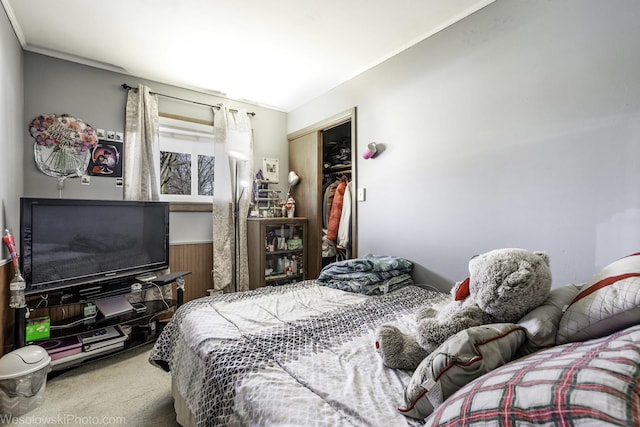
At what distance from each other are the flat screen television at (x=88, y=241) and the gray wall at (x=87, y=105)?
41 cm

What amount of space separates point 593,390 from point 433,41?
2315mm

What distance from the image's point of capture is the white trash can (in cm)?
158

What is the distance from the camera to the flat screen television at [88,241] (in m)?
1.95

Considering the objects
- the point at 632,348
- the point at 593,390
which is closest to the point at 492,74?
the point at 632,348

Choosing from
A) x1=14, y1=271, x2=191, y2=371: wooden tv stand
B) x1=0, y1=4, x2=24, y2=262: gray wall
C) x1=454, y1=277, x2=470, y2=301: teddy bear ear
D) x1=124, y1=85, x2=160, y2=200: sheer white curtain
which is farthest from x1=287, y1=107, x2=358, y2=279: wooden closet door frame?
x1=0, y1=4, x2=24, y2=262: gray wall

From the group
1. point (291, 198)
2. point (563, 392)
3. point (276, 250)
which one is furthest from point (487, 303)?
point (291, 198)

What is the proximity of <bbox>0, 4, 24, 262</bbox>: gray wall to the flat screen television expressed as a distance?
16 cm

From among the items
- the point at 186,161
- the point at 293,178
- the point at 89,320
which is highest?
the point at 186,161

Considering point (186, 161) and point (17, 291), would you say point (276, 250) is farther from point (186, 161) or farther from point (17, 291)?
point (17, 291)

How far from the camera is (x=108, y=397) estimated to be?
1.79m

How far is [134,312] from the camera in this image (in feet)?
7.75

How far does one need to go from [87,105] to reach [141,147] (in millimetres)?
543

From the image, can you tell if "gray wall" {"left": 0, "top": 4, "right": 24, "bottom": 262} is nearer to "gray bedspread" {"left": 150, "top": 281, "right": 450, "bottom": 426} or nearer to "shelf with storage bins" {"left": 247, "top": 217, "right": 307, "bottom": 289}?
"gray bedspread" {"left": 150, "top": 281, "right": 450, "bottom": 426}

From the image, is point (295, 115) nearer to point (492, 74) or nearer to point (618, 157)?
point (492, 74)
